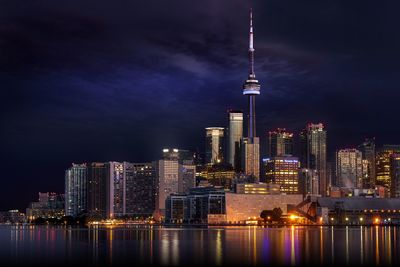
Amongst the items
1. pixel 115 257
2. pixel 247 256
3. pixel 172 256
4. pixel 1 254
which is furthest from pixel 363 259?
pixel 1 254

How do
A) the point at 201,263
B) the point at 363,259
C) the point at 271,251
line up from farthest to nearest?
the point at 271,251, the point at 363,259, the point at 201,263

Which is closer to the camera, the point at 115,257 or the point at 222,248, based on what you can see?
the point at 115,257

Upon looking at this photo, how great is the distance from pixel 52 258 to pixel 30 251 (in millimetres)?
14425

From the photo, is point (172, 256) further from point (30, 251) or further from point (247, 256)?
point (30, 251)

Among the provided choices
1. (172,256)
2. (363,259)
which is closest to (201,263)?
(172,256)

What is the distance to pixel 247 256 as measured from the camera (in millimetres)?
80875

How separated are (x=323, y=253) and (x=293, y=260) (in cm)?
1095

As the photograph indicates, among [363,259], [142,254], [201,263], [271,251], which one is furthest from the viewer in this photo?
[271,251]

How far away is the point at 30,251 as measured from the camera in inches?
3698

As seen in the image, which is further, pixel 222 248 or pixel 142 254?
pixel 222 248

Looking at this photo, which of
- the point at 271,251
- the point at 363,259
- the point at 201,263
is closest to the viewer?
the point at 201,263

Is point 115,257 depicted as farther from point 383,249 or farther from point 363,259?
point 383,249

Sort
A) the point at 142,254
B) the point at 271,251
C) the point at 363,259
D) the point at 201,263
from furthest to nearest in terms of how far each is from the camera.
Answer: the point at 271,251
the point at 142,254
the point at 363,259
the point at 201,263

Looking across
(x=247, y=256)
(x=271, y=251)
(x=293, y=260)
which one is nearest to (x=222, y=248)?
(x=271, y=251)
